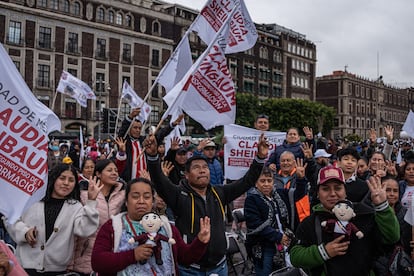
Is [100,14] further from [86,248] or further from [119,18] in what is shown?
[86,248]

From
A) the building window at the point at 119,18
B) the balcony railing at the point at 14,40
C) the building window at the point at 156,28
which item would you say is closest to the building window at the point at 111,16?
the building window at the point at 119,18

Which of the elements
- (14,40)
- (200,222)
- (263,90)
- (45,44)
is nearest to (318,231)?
(200,222)

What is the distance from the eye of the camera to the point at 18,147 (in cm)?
348

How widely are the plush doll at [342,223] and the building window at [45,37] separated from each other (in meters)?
42.4

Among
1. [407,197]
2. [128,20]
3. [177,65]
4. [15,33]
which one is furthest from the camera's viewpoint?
[128,20]

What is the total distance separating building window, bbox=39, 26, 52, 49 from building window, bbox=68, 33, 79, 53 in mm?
1940

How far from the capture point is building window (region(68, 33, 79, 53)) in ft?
142

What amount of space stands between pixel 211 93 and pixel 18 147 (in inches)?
118

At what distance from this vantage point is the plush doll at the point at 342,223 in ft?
9.70

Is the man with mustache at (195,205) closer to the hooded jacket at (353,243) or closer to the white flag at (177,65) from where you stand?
the hooded jacket at (353,243)

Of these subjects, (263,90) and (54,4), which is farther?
(263,90)

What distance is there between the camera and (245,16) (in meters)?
7.15

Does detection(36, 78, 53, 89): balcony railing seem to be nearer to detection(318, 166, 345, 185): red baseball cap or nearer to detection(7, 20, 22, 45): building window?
detection(7, 20, 22, 45): building window

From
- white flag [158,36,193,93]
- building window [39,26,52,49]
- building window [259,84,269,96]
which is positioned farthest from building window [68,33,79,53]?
white flag [158,36,193,93]
